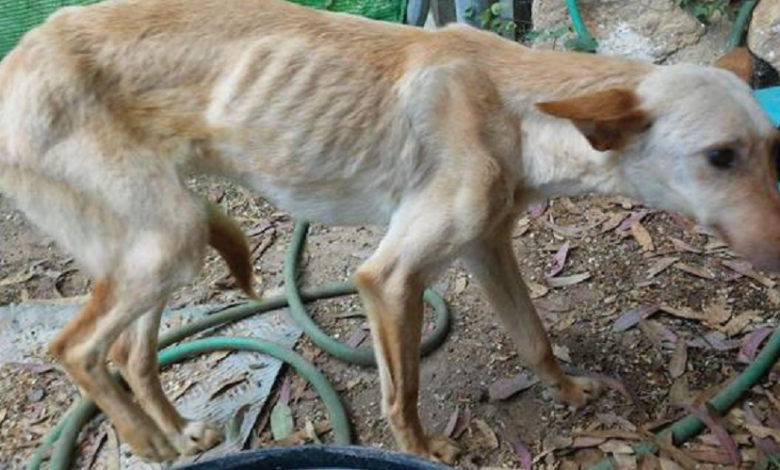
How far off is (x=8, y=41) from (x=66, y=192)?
2.58 metres

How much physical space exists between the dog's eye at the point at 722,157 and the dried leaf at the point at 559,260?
167 cm

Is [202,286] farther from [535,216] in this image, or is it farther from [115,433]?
[535,216]

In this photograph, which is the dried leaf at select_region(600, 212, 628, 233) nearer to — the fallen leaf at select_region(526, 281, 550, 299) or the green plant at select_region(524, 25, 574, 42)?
the fallen leaf at select_region(526, 281, 550, 299)

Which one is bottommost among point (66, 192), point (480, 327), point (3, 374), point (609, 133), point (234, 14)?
point (3, 374)

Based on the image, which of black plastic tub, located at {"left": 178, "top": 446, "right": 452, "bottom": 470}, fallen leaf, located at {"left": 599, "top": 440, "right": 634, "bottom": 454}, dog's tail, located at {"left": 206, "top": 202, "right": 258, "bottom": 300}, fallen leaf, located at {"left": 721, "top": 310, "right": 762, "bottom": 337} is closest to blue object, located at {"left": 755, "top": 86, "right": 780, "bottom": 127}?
fallen leaf, located at {"left": 721, "top": 310, "right": 762, "bottom": 337}

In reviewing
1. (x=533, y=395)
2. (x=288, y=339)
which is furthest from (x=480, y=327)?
(x=288, y=339)

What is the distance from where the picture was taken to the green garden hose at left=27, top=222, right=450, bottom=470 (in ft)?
12.2

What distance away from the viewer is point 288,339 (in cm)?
422

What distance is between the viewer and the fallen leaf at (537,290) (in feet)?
14.2

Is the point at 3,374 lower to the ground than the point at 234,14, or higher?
lower

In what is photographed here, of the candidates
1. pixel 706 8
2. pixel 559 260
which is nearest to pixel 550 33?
pixel 706 8

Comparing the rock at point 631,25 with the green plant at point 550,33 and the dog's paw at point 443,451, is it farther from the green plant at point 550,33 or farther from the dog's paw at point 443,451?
the dog's paw at point 443,451

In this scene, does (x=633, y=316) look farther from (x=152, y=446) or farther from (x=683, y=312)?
(x=152, y=446)

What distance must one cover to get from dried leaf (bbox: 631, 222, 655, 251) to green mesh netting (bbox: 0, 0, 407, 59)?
62.7 inches
